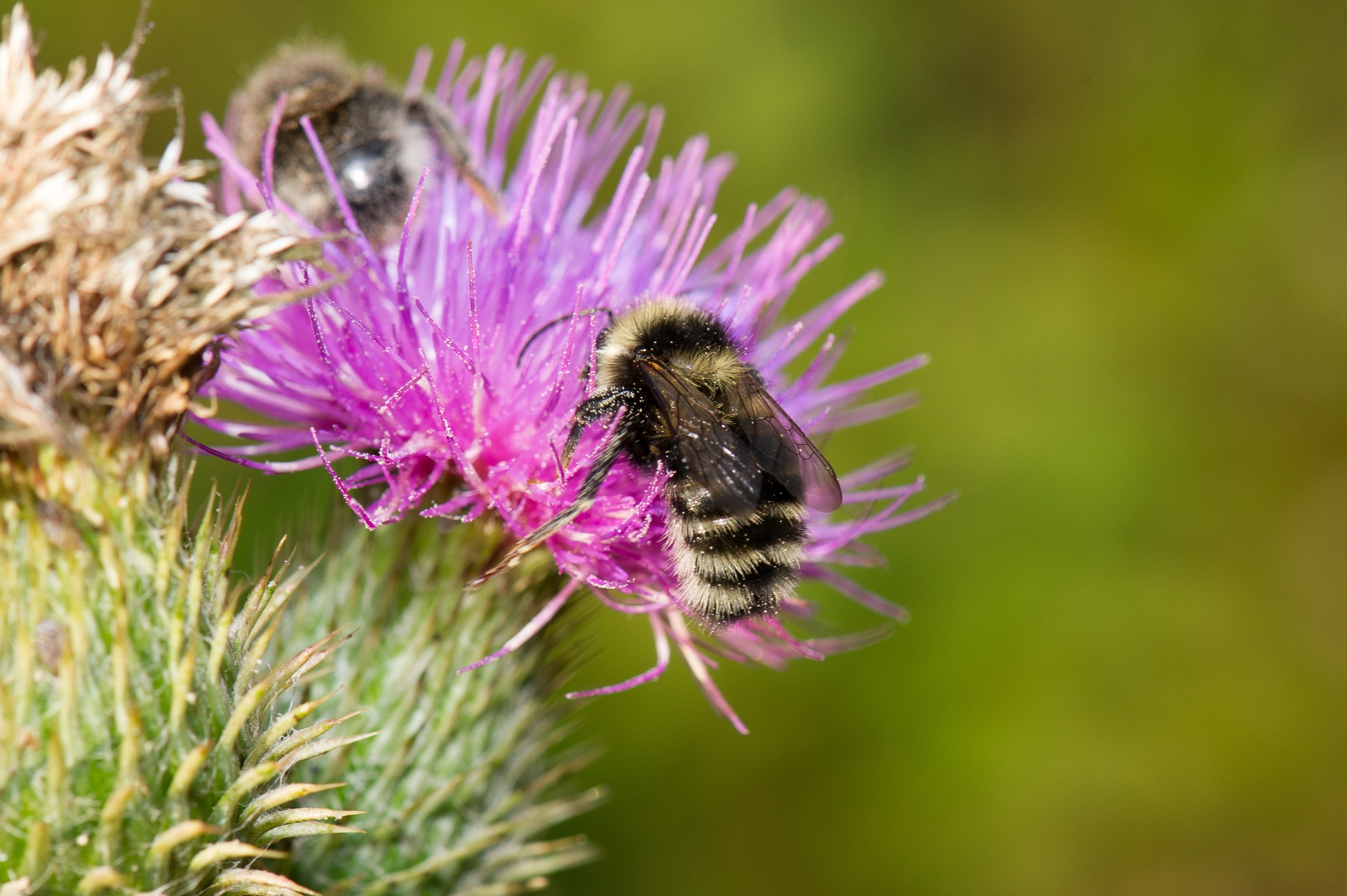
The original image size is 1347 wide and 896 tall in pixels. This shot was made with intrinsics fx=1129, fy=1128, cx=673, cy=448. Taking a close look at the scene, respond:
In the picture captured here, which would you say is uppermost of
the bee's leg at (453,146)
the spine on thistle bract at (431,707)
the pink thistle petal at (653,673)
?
the bee's leg at (453,146)

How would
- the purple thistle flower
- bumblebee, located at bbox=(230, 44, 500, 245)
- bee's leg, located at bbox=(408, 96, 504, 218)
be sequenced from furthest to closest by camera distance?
bee's leg, located at bbox=(408, 96, 504, 218), bumblebee, located at bbox=(230, 44, 500, 245), the purple thistle flower

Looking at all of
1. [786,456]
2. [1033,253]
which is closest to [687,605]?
[786,456]

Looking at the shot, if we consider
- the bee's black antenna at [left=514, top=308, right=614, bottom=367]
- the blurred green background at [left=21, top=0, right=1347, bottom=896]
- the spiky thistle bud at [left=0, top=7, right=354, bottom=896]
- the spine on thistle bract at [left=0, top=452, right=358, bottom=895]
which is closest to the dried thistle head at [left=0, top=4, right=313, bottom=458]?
the spiky thistle bud at [left=0, top=7, right=354, bottom=896]

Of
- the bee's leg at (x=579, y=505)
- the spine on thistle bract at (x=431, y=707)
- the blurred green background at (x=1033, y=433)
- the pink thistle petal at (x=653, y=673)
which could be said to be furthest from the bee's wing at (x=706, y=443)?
the blurred green background at (x=1033, y=433)

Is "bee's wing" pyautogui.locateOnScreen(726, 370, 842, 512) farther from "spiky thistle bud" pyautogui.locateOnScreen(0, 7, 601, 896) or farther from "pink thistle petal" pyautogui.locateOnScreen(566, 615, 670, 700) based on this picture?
"spiky thistle bud" pyautogui.locateOnScreen(0, 7, 601, 896)

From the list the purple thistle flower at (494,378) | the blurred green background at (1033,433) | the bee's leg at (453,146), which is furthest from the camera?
the blurred green background at (1033,433)

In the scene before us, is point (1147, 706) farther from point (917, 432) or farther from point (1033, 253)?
point (1033, 253)

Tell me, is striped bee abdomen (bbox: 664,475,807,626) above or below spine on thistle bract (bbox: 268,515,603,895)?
above

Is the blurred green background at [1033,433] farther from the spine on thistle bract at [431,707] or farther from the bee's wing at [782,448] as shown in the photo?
the bee's wing at [782,448]
